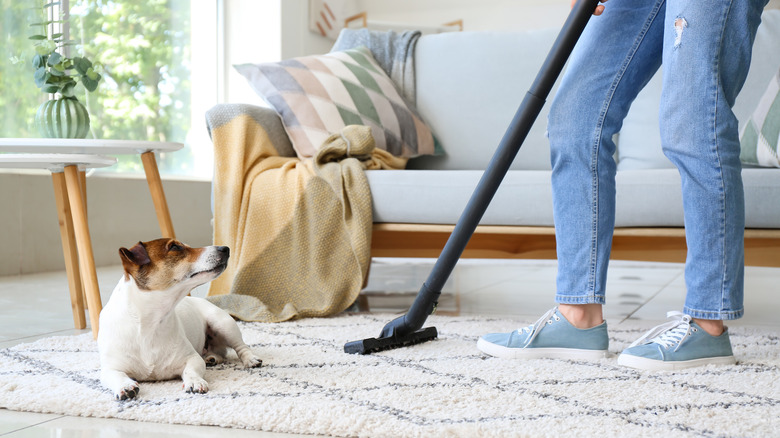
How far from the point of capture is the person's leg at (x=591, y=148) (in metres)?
1.31

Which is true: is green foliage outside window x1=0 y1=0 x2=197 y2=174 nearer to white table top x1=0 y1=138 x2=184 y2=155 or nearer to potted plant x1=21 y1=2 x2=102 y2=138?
potted plant x1=21 y1=2 x2=102 y2=138

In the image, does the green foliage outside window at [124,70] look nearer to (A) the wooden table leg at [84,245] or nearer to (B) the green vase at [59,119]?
(B) the green vase at [59,119]

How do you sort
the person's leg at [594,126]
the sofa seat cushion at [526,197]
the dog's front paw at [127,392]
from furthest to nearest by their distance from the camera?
the sofa seat cushion at [526,197] < the person's leg at [594,126] < the dog's front paw at [127,392]

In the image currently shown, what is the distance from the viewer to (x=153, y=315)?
1162 mm

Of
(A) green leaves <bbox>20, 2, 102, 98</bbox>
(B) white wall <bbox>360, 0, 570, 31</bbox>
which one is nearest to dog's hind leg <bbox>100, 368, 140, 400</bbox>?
(A) green leaves <bbox>20, 2, 102, 98</bbox>

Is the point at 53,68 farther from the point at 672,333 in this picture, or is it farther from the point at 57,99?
the point at 672,333

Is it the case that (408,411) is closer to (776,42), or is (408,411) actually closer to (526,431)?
(526,431)

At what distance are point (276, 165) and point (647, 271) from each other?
7.10ft

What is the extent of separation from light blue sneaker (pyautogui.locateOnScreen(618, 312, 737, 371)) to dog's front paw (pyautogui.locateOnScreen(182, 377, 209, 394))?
2.36ft

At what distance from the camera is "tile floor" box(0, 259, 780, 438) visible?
3.25 feet

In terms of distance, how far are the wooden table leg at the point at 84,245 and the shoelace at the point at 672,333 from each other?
111 centimetres

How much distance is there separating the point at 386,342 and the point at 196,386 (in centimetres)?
43

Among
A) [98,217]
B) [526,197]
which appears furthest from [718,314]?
[98,217]

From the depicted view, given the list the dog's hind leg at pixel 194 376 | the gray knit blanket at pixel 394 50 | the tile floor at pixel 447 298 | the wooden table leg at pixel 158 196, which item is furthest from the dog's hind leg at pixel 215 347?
the gray knit blanket at pixel 394 50
